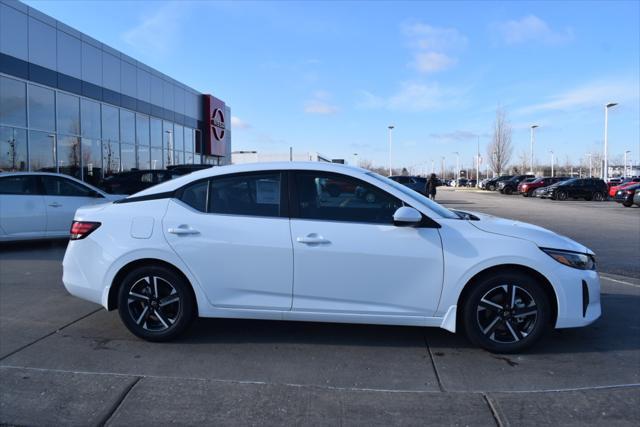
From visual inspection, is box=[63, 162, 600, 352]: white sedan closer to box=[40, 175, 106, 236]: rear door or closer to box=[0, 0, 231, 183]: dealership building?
box=[40, 175, 106, 236]: rear door

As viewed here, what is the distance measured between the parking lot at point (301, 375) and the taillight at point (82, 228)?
3.10 feet

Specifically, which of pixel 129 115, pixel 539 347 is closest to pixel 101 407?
pixel 539 347

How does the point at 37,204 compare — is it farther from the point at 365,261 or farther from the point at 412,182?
the point at 412,182

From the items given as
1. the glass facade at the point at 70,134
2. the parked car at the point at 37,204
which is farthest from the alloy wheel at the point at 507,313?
the glass facade at the point at 70,134

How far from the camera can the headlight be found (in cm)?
424

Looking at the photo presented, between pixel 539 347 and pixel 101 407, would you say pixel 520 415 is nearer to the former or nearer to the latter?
A: pixel 539 347

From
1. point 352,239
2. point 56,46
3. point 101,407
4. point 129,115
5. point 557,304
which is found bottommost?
point 101,407

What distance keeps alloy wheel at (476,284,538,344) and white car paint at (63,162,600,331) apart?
0.73 ft

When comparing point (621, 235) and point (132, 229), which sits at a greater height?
point (132, 229)

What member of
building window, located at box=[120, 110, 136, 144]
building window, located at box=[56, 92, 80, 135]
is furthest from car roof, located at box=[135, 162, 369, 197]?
building window, located at box=[120, 110, 136, 144]

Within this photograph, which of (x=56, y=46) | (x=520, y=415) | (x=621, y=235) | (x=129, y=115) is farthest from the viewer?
(x=129, y=115)

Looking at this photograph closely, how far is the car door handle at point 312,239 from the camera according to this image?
4.25 m

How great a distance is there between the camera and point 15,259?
8.57 m

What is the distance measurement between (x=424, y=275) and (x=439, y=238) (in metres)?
0.34
